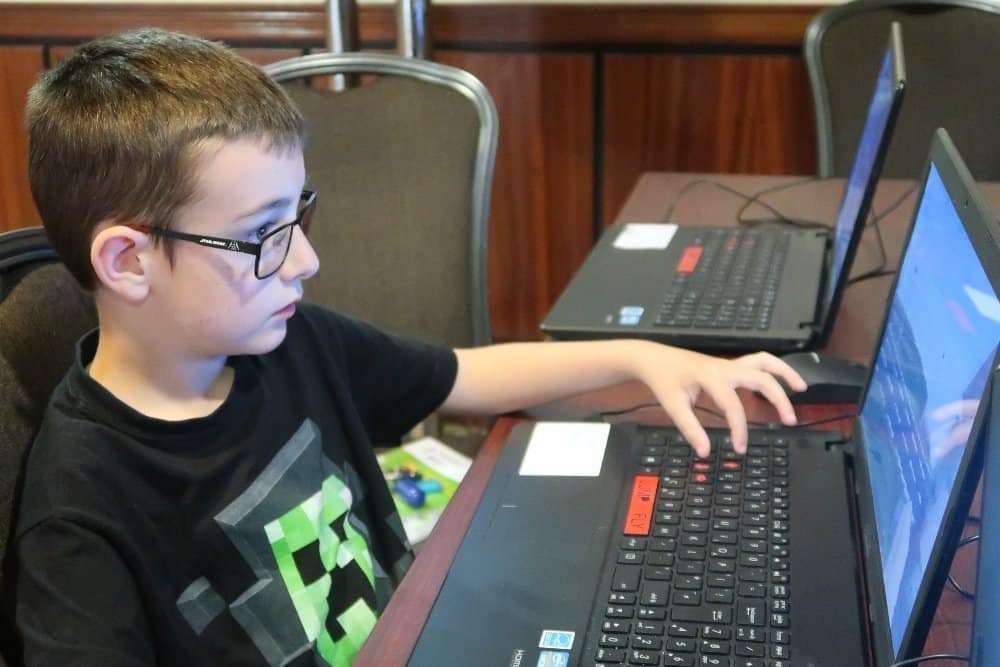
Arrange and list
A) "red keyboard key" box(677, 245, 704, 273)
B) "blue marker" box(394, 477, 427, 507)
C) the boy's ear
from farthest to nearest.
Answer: "blue marker" box(394, 477, 427, 507), "red keyboard key" box(677, 245, 704, 273), the boy's ear

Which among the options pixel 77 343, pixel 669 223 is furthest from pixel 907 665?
pixel 669 223

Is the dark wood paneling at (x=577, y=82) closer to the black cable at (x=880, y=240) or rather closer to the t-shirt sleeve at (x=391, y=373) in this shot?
the black cable at (x=880, y=240)

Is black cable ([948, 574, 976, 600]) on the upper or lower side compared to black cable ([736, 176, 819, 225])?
upper

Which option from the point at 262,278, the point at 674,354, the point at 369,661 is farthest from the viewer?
the point at 674,354

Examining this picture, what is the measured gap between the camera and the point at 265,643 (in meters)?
0.92

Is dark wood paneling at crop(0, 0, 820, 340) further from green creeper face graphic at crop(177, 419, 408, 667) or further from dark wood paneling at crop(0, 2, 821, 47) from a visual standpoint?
green creeper face graphic at crop(177, 419, 408, 667)

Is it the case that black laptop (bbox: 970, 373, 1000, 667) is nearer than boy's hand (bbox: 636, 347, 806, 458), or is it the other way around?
black laptop (bbox: 970, 373, 1000, 667)

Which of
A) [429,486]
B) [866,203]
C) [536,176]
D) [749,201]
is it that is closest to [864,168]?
[866,203]

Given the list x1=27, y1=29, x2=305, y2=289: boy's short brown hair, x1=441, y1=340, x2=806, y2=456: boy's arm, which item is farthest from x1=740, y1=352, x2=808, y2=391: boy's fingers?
x1=27, y1=29, x2=305, y2=289: boy's short brown hair

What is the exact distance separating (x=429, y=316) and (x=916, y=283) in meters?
0.93

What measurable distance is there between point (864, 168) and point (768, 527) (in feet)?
1.61

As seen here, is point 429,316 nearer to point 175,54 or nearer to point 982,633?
point 175,54

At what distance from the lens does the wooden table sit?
2.50 ft

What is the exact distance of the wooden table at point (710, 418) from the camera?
763mm
